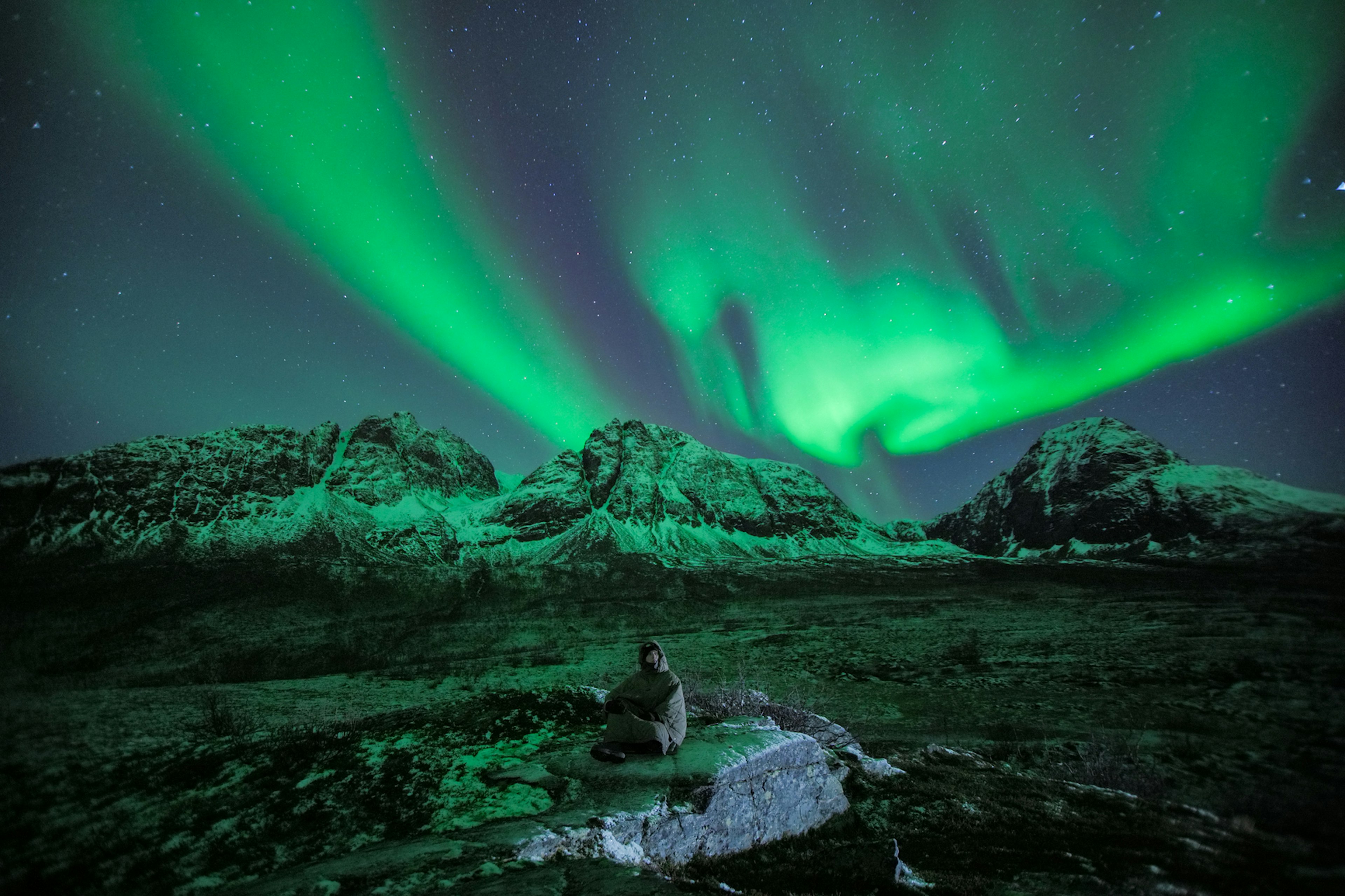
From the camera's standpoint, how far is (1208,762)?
693cm

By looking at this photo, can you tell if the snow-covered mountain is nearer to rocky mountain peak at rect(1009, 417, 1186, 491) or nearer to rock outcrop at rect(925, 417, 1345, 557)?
rock outcrop at rect(925, 417, 1345, 557)

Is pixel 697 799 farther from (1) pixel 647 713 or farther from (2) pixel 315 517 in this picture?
(2) pixel 315 517

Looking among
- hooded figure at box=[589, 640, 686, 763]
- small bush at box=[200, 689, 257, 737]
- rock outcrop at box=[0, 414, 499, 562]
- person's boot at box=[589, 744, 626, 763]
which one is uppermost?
rock outcrop at box=[0, 414, 499, 562]

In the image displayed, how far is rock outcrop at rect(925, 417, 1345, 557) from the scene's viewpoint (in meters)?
8.15

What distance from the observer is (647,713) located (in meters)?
6.95

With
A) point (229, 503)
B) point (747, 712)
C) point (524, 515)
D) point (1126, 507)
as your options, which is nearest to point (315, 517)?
point (229, 503)

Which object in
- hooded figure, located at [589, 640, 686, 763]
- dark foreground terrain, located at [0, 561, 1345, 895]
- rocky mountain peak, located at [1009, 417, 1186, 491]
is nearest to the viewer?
dark foreground terrain, located at [0, 561, 1345, 895]

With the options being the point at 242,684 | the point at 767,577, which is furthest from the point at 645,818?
the point at 767,577

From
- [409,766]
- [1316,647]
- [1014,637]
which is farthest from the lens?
[1014,637]

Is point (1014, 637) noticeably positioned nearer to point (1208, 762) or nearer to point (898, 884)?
point (1208, 762)

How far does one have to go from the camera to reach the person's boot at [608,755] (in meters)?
6.47

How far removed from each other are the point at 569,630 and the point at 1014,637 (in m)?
31.2

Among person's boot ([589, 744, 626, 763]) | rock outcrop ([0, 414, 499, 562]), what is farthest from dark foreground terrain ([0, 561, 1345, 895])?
rock outcrop ([0, 414, 499, 562])

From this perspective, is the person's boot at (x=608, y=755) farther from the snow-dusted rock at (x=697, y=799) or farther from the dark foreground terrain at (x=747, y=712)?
the dark foreground terrain at (x=747, y=712)
